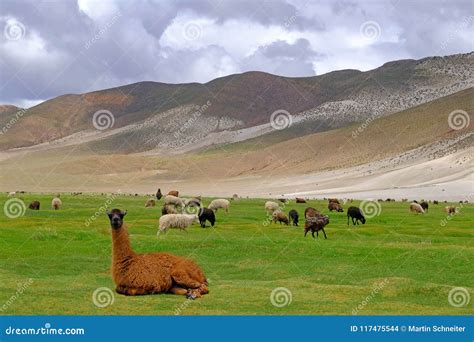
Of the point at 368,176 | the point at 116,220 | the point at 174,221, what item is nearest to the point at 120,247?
the point at 116,220

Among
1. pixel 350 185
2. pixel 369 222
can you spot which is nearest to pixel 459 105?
pixel 350 185

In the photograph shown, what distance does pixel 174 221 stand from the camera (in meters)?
38.8

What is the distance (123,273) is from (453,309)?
26.5 feet

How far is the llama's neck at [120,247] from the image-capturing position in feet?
60.6

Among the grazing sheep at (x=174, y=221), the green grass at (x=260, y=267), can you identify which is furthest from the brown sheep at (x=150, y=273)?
the grazing sheep at (x=174, y=221)

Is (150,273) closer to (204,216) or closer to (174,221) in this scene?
(174,221)

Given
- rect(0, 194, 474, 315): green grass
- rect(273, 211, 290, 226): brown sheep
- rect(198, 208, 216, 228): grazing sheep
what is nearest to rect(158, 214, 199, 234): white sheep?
rect(0, 194, 474, 315): green grass

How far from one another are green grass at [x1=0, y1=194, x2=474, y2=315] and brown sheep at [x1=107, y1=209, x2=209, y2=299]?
16.8 inches

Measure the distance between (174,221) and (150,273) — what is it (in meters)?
20.7

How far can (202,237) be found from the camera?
3484cm

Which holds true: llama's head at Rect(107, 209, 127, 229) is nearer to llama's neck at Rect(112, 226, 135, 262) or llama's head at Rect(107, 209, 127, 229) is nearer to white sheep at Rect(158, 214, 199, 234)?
llama's neck at Rect(112, 226, 135, 262)

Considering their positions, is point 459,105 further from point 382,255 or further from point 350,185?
point 382,255

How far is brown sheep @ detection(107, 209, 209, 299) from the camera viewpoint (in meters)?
18.1

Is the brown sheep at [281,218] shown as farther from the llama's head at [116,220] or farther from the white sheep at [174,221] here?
the llama's head at [116,220]
